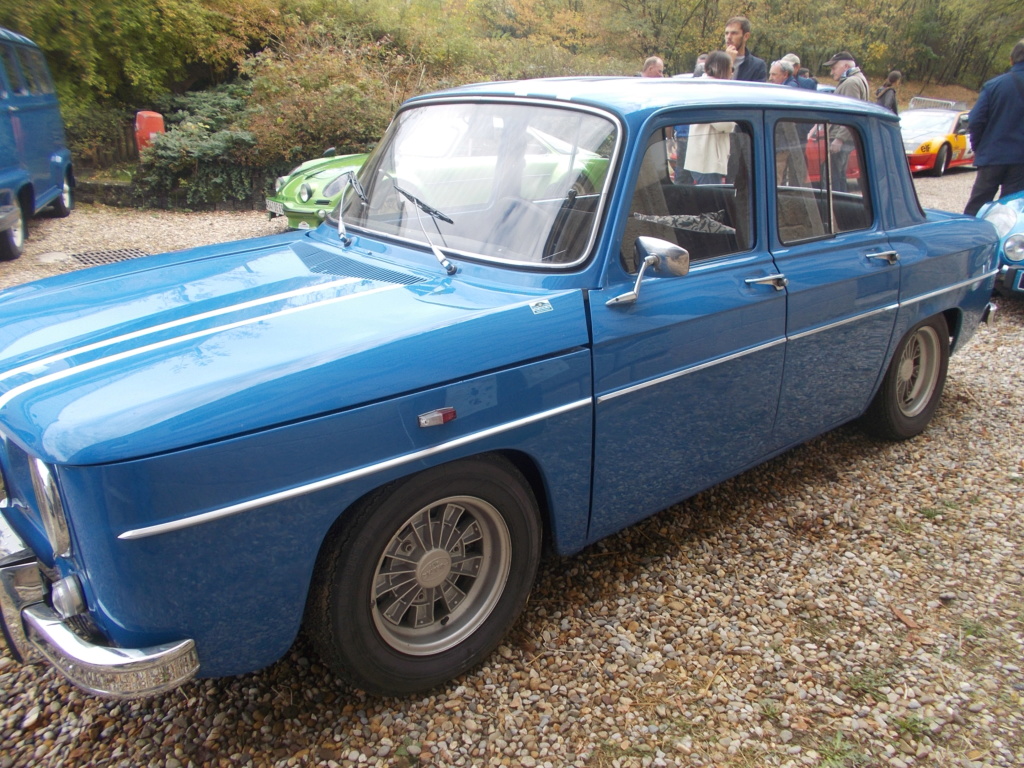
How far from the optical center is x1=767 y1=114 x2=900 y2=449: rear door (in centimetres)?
321

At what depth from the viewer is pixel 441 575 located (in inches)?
94.3

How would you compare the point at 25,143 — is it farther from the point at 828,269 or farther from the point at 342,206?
the point at 828,269

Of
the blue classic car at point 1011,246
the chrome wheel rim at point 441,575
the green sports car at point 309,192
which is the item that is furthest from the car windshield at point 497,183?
the blue classic car at point 1011,246

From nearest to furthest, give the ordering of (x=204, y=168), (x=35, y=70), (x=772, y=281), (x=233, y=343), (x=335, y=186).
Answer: (x=233, y=343), (x=772, y=281), (x=335, y=186), (x=35, y=70), (x=204, y=168)

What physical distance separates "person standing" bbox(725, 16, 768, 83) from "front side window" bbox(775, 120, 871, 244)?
433 cm

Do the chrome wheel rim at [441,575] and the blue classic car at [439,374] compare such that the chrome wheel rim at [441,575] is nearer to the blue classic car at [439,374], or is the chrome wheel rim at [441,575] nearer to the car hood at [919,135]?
the blue classic car at [439,374]

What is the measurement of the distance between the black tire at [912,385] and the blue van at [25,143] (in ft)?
26.2

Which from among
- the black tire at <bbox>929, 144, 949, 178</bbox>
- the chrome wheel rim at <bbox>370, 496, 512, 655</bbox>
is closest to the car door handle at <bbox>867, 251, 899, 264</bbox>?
the chrome wheel rim at <bbox>370, 496, 512, 655</bbox>

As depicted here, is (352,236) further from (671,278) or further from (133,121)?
(133,121)

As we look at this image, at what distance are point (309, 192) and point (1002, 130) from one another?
6980mm

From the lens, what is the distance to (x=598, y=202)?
2.61 meters

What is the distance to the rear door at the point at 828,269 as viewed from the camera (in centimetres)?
321

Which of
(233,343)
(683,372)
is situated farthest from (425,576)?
(683,372)

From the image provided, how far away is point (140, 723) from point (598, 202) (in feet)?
7.38
